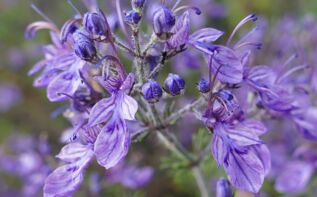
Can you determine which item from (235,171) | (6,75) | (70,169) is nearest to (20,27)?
(6,75)

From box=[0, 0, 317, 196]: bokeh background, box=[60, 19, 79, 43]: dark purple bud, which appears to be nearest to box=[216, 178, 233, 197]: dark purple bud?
box=[60, 19, 79, 43]: dark purple bud

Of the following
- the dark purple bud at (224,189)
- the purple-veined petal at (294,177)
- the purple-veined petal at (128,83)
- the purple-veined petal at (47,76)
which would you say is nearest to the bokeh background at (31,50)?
the purple-veined petal at (294,177)

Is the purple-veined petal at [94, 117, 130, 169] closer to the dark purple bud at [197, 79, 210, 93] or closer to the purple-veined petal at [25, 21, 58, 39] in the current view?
the dark purple bud at [197, 79, 210, 93]

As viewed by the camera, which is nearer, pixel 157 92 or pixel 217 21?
pixel 157 92

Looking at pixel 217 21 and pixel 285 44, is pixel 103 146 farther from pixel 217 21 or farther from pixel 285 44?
pixel 217 21

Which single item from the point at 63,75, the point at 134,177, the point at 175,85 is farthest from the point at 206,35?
the point at 134,177

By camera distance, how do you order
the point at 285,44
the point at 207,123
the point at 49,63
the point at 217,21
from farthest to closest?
the point at 217,21 → the point at 285,44 → the point at 49,63 → the point at 207,123

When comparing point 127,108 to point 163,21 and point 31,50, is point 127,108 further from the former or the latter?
point 31,50
